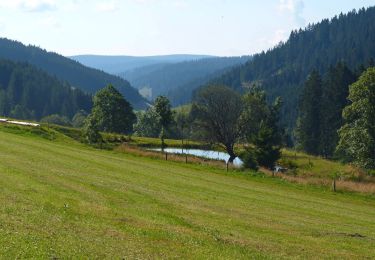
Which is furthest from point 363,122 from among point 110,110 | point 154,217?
point 110,110

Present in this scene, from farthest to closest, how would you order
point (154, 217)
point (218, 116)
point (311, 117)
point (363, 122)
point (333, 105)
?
point (311, 117) < point (333, 105) < point (218, 116) < point (363, 122) < point (154, 217)

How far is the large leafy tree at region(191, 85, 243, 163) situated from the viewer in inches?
3642

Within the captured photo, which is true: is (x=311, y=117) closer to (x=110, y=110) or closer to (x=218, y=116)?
(x=218, y=116)

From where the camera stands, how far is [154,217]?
25688 mm

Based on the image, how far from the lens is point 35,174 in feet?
108

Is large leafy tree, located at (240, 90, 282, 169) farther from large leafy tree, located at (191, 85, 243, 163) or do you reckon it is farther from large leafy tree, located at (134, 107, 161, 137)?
large leafy tree, located at (134, 107, 161, 137)

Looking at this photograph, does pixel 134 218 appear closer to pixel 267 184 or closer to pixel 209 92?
pixel 267 184

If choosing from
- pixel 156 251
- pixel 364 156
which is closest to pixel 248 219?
pixel 156 251

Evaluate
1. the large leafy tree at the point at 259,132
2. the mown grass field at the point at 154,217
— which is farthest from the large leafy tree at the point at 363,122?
the mown grass field at the point at 154,217

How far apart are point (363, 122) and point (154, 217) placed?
5554 centimetres

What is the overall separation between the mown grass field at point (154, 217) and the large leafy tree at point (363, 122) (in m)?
29.0

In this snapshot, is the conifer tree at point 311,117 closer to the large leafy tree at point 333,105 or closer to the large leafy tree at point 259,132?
the large leafy tree at point 333,105

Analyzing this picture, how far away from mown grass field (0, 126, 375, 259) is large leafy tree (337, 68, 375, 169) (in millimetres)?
28970

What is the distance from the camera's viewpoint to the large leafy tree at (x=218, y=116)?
92.5m
